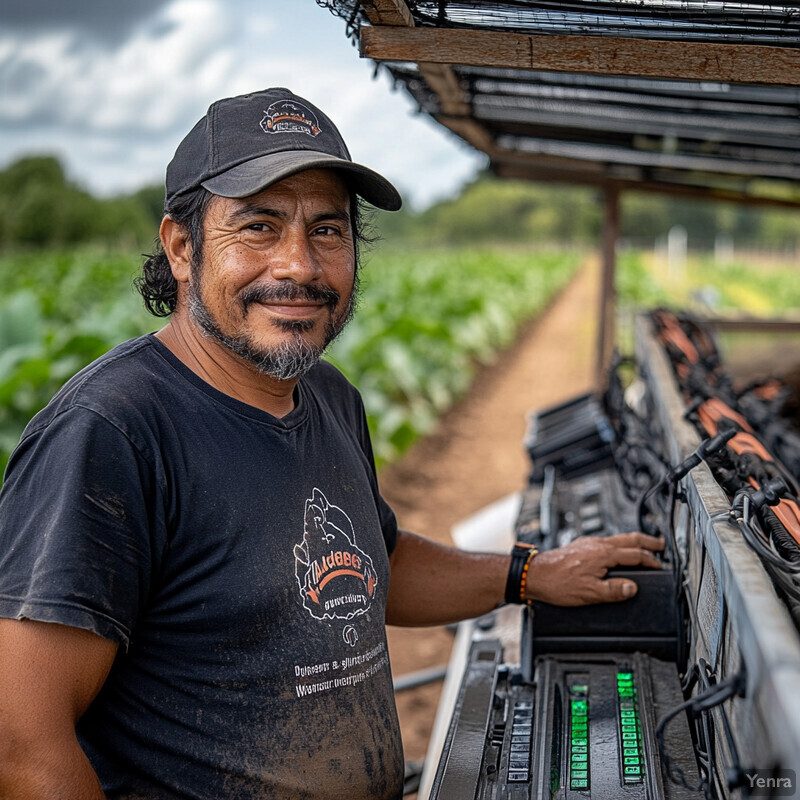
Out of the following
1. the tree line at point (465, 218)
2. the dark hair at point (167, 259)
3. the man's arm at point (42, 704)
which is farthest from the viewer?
the tree line at point (465, 218)

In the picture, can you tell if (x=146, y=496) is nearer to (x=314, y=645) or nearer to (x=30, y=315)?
(x=314, y=645)

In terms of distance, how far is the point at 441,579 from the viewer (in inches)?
99.3

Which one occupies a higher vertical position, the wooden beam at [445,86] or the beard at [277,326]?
the wooden beam at [445,86]

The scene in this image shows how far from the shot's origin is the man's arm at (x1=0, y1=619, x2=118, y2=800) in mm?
1525

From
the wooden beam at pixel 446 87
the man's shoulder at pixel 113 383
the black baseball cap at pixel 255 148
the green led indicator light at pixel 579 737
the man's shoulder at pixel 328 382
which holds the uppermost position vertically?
the wooden beam at pixel 446 87

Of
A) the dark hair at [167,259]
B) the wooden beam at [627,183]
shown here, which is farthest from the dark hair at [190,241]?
the wooden beam at [627,183]

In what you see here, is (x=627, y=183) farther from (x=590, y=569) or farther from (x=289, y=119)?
(x=289, y=119)

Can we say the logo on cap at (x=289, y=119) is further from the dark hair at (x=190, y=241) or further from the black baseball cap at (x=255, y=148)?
the dark hair at (x=190, y=241)

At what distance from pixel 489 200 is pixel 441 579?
75.6 meters

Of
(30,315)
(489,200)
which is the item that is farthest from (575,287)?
(489,200)

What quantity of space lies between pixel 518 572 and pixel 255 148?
1.21 m

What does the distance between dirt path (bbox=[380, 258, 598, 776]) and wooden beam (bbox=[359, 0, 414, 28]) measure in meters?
3.23

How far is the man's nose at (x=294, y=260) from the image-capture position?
193 centimetres

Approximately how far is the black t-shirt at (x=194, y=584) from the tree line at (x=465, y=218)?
1513 inches
